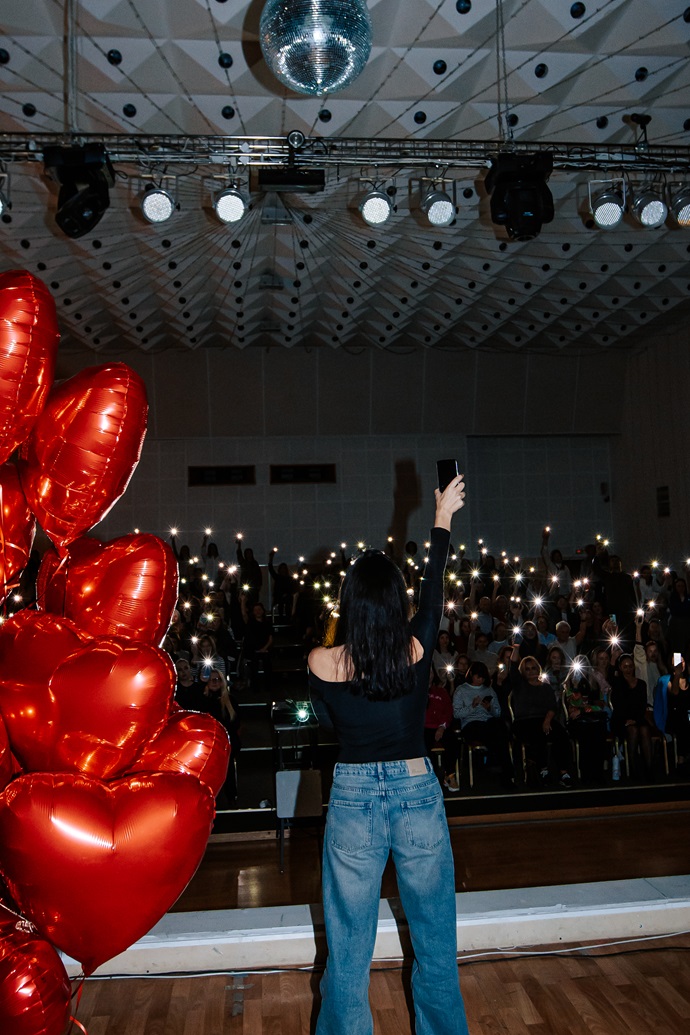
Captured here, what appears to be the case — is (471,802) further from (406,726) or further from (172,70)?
(172,70)

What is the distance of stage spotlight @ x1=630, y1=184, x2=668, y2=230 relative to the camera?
5.91m

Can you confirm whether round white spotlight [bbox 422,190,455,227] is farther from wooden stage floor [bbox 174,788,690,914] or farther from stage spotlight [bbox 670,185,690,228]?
wooden stage floor [bbox 174,788,690,914]

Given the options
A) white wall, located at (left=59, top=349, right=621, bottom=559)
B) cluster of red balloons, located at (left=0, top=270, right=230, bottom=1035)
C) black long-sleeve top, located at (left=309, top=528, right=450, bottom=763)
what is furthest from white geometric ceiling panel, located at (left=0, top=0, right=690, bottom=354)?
black long-sleeve top, located at (left=309, top=528, right=450, bottom=763)

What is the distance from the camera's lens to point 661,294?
36.1ft

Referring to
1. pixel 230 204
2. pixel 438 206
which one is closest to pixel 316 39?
pixel 230 204

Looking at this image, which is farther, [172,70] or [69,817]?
[172,70]

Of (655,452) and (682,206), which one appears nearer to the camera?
(682,206)

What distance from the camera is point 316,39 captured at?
313 centimetres

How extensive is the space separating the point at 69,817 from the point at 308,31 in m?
3.02

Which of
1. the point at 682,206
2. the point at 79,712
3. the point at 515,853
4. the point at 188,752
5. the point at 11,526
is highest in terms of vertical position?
the point at 682,206

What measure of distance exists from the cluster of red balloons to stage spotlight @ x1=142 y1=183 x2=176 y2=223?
4.40m

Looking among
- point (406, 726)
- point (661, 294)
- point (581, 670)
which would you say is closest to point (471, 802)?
point (581, 670)

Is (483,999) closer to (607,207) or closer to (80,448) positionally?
(80,448)

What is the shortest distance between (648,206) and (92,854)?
6.08 meters
